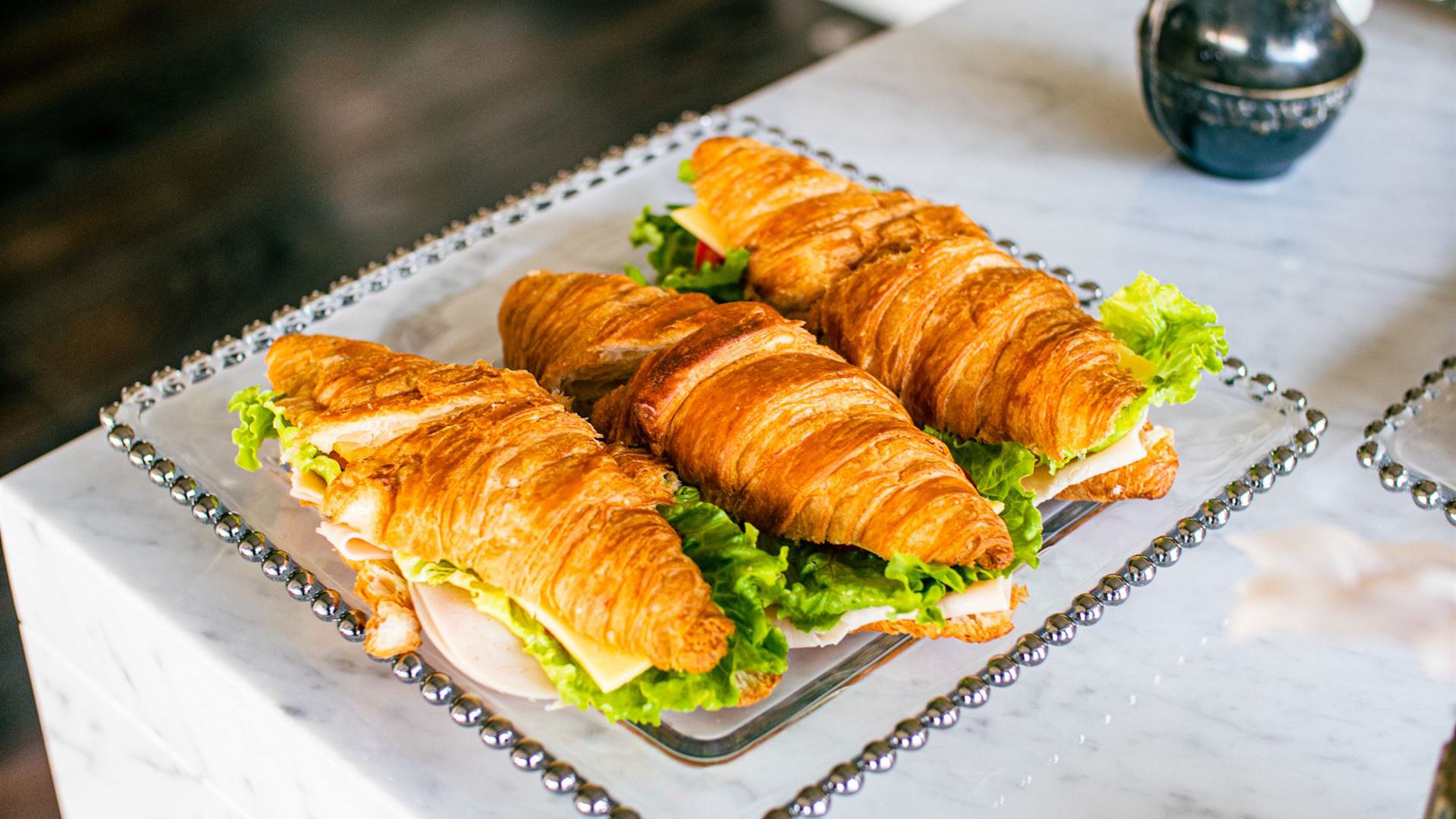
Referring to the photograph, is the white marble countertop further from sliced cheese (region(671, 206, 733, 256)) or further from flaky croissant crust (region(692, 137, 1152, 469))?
sliced cheese (region(671, 206, 733, 256))

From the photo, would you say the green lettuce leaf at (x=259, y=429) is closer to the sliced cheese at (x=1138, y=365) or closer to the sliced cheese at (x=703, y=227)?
the sliced cheese at (x=703, y=227)

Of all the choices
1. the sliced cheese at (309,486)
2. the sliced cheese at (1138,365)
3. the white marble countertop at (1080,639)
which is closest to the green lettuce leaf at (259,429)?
the sliced cheese at (309,486)

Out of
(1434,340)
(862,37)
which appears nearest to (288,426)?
(1434,340)

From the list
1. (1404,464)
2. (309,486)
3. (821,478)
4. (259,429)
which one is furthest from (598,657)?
(1404,464)

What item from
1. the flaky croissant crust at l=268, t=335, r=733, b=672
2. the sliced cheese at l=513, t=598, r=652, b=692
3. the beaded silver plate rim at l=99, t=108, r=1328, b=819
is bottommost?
the beaded silver plate rim at l=99, t=108, r=1328, b=819

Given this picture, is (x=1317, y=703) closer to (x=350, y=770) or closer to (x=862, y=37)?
(x=350, y=770)

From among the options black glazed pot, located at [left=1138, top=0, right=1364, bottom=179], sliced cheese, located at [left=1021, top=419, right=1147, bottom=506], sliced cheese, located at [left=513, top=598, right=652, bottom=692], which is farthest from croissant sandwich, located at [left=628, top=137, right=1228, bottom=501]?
black glazed pot, located at [left=1138, top=0, right=1364, bottom=179]

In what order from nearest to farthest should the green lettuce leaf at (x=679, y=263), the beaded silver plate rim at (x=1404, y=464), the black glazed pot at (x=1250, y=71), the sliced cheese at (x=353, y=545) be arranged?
the sliced cheese at (x=353, y=545) < the beaded silver plate rim at (x=1404, y=464) < the green lettuce leaf at (x=679, y=263) < the black glazed pot at (x=1250, y=71)

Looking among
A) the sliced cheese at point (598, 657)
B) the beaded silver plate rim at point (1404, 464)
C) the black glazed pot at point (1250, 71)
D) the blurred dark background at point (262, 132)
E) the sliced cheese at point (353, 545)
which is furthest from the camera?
the blurred dark background at point (262, 132)
